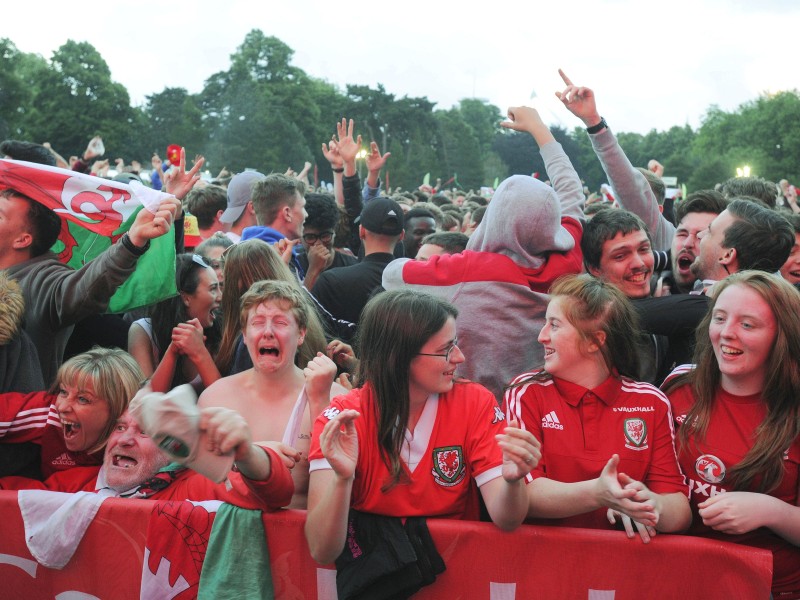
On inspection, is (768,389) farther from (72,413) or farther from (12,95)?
(12,95)

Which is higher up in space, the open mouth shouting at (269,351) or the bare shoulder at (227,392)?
the open mouth shouting at (269,351)

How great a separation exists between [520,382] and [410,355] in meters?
0.47

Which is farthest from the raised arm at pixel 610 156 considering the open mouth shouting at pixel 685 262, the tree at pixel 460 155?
the tree at pixel 460 155

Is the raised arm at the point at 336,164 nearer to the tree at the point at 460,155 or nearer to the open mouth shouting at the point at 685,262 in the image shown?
Answer: the open mouth shouting at the point at 685,262

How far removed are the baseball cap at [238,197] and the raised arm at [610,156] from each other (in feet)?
10.2

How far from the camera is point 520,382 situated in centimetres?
334

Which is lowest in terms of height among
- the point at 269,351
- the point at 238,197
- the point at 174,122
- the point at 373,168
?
the point at 269,351

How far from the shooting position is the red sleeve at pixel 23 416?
368 centimetres

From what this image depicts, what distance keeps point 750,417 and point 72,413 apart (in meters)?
2.72

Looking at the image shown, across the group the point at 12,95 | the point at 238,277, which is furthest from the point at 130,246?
the point at 12,95

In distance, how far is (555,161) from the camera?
4.79 meters

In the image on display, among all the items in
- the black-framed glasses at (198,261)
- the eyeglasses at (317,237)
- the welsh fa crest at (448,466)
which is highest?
the eyeglasses at (317,237)

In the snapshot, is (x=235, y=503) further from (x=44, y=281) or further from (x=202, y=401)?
(x=44, y=281)

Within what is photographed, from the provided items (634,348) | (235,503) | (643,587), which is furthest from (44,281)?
(643,587)
